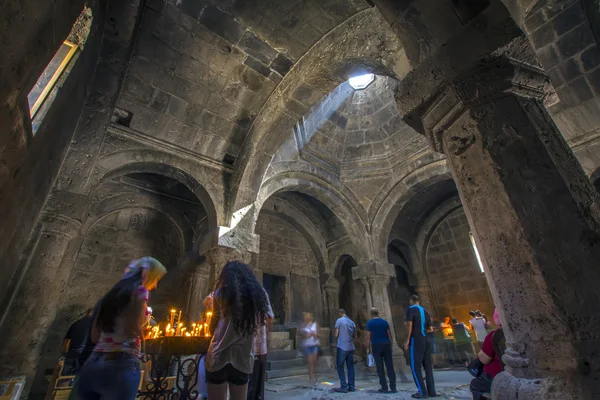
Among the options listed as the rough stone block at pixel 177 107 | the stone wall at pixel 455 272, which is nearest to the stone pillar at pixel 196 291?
the rough stone block at pixel 177 107

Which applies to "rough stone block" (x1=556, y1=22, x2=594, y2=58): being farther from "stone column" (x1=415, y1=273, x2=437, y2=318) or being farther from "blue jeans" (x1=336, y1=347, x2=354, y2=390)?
"stone column" (x1=415, y1=273, x2=437, y2=318)

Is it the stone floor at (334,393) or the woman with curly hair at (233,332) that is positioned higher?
the woman with curly hair at (233,332)

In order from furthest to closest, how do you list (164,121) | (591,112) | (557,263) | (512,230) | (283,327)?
(283,327), (164,121), (591,112), (512,230), (557,263)

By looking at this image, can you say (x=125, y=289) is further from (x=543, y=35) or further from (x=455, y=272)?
(x=455, y=272)

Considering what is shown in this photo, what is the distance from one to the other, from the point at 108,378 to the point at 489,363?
296 cm

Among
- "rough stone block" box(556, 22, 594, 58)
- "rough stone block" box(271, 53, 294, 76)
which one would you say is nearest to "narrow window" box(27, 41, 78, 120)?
"rough stone block" box(271, 53, 294, 76)

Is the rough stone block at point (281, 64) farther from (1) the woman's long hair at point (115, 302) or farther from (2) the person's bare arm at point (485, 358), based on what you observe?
(2) the person's bare arm at point (485, 358)

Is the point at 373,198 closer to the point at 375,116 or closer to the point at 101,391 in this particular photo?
the point at 375,116

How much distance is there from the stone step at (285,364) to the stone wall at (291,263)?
144 centimetres

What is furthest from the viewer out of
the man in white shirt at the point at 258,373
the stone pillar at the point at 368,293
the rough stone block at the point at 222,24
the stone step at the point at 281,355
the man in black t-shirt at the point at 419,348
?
the stone pillar at the point at 368,293

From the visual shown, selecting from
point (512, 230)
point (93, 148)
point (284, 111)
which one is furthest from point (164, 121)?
point (512, 230)

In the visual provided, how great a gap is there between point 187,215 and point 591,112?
29.5ft

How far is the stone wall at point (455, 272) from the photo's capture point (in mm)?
9086

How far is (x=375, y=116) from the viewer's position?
839cm
